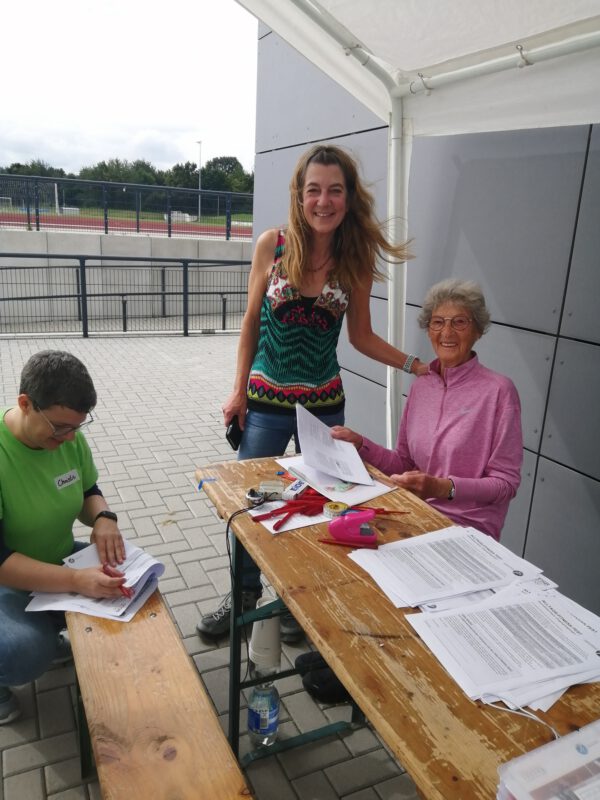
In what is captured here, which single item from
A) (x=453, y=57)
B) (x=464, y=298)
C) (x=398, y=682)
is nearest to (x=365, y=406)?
(x=464, y=298)

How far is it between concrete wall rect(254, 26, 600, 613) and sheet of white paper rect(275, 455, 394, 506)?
125cm

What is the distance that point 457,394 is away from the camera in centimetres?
223

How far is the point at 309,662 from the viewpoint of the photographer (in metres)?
2.38

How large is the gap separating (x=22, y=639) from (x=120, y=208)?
1415 cm

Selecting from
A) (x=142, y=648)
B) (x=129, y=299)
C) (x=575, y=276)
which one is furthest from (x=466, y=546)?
(x=129, y=299)

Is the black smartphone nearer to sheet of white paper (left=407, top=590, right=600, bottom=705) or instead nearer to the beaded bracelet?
the beaded bracelet

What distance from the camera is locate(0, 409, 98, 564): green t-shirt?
1.96 metres

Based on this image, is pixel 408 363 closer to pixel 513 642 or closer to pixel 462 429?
pixel 462 429

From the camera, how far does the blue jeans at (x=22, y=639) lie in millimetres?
1869

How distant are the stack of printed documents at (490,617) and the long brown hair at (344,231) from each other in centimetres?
115

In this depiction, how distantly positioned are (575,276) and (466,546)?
1.63 m

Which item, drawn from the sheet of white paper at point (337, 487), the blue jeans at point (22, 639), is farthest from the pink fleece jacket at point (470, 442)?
the blue jeans at point (22, 639)

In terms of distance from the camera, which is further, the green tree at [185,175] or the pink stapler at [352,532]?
the green tree at [185,175]

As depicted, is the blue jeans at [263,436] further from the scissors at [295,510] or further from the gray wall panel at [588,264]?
the gray wall panel at [588,264]
